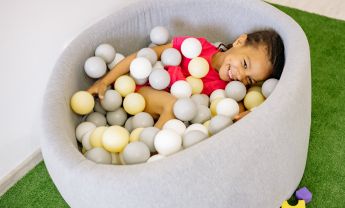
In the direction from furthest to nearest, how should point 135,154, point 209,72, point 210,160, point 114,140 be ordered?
point 209,72 < point 114,140 < point 135,154 < point 210,160

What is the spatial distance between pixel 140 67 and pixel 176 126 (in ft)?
0.89

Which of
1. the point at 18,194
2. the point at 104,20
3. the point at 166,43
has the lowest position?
the point at 18,194

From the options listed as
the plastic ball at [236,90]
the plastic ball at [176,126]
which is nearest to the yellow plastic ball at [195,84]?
the plastic ball at [236,90]

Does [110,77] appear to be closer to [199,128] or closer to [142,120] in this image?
[142,120]

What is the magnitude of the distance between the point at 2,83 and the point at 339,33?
1.63 m

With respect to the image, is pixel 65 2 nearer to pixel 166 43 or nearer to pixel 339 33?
pixel 166 43

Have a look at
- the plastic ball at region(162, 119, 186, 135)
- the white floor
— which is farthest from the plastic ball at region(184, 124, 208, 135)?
the white floor

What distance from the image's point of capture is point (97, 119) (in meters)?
1.45

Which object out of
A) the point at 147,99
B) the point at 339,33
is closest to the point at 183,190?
the point at 147,99

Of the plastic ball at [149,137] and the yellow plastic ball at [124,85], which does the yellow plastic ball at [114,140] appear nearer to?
the plastic ball at [149,137]

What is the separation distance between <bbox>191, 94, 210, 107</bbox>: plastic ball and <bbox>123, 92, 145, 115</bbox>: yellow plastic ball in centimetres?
19

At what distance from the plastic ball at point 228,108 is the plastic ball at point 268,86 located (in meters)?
0.11

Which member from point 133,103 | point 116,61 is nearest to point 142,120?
point 133,103

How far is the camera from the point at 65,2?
146 centimetres
